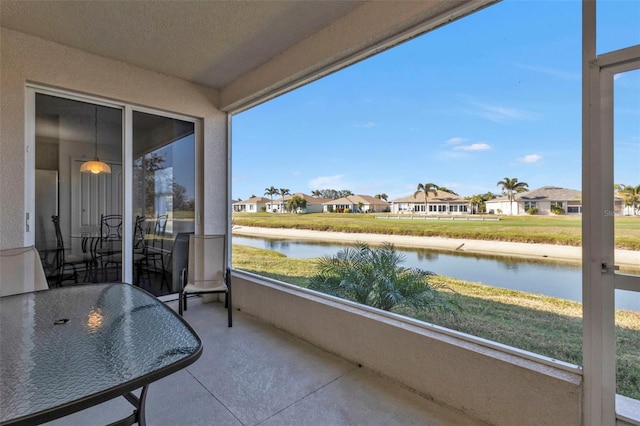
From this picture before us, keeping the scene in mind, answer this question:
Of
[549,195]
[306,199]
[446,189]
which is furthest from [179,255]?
[549,195]

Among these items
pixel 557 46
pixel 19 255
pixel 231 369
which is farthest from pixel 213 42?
pixel 231 369

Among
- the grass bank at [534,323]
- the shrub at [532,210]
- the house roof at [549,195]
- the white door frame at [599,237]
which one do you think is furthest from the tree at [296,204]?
the white door frame at [599,237]

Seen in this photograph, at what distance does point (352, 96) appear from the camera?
2854mm

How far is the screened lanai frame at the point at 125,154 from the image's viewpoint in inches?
106

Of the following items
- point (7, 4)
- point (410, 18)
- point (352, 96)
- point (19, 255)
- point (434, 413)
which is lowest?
point (434, 413)

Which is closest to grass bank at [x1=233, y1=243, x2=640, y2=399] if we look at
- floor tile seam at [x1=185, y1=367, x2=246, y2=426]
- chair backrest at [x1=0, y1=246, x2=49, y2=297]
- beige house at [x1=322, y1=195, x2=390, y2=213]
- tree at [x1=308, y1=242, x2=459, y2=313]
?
tree at [x1=308, y1=242, x2=459, y2=313]

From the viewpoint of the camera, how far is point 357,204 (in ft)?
9.28

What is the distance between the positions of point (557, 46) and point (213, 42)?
2681 mm

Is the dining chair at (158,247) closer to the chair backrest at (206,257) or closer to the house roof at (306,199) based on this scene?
the chair backrest at (206,257)

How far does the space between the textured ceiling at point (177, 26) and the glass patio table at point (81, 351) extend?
86.2 inches

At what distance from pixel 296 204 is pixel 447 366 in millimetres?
2211

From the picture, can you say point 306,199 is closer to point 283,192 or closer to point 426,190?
point 283,192

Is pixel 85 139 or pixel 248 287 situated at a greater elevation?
pixel 85 139

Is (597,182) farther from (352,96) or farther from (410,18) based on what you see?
(352,96)
